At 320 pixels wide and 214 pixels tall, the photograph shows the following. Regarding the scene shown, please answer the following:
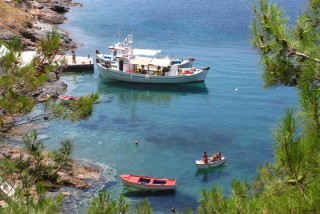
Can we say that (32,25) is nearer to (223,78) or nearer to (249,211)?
(223,78)

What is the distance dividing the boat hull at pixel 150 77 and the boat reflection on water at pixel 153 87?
413 mm

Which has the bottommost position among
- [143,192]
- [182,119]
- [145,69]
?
[143,192]

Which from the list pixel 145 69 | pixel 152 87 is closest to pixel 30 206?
pixel 152 87

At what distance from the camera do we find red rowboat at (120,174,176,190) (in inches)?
856

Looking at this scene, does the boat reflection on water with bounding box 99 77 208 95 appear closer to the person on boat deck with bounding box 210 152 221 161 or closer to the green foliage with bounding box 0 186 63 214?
the person on boat deck with bounding box 210 152 221 161

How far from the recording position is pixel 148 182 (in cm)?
2205

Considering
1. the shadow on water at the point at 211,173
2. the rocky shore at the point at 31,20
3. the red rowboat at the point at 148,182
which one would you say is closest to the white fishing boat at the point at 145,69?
the rocky shore at the point at 31,20

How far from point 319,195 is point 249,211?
1917mm

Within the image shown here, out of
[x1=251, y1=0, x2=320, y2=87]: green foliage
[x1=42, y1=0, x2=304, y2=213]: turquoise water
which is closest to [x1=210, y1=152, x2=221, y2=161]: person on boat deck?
[x1=42, y1=0, x2=304, y2=213]: turquoise water

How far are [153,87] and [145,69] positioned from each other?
8.56 ft

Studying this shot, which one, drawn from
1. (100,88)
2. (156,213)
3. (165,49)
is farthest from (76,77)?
(156,213)

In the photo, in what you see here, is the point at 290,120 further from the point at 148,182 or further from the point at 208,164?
the point at 208,164

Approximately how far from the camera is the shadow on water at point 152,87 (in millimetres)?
40219

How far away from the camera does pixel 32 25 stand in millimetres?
54938
